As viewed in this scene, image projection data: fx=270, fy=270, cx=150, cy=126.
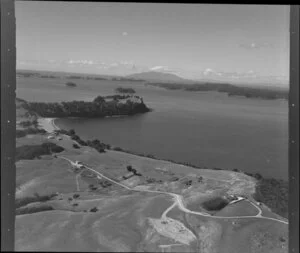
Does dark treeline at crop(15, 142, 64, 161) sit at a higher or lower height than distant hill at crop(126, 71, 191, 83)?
lower

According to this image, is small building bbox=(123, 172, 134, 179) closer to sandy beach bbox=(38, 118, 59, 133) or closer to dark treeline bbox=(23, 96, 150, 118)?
dark treeline bbox=(23, 96, 150, 118)

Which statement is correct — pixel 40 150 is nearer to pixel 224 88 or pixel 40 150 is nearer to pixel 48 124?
pixel 48 124

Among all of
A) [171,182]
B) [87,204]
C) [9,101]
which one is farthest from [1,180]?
[171,182]

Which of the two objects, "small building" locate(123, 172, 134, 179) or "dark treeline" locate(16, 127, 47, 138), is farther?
"small building" locate(123, 172, 134, 179)

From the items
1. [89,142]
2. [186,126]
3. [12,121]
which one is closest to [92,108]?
[89,142]

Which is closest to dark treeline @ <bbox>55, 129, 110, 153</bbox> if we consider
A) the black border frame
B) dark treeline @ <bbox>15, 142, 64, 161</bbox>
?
dark treeline @ <bbox>15, 142, 64, 161</bbox>

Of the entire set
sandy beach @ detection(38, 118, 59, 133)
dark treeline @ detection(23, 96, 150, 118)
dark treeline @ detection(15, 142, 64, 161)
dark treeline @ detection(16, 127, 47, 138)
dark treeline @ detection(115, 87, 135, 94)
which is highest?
dark treeline @ detection(115, 87, 135, 94)
